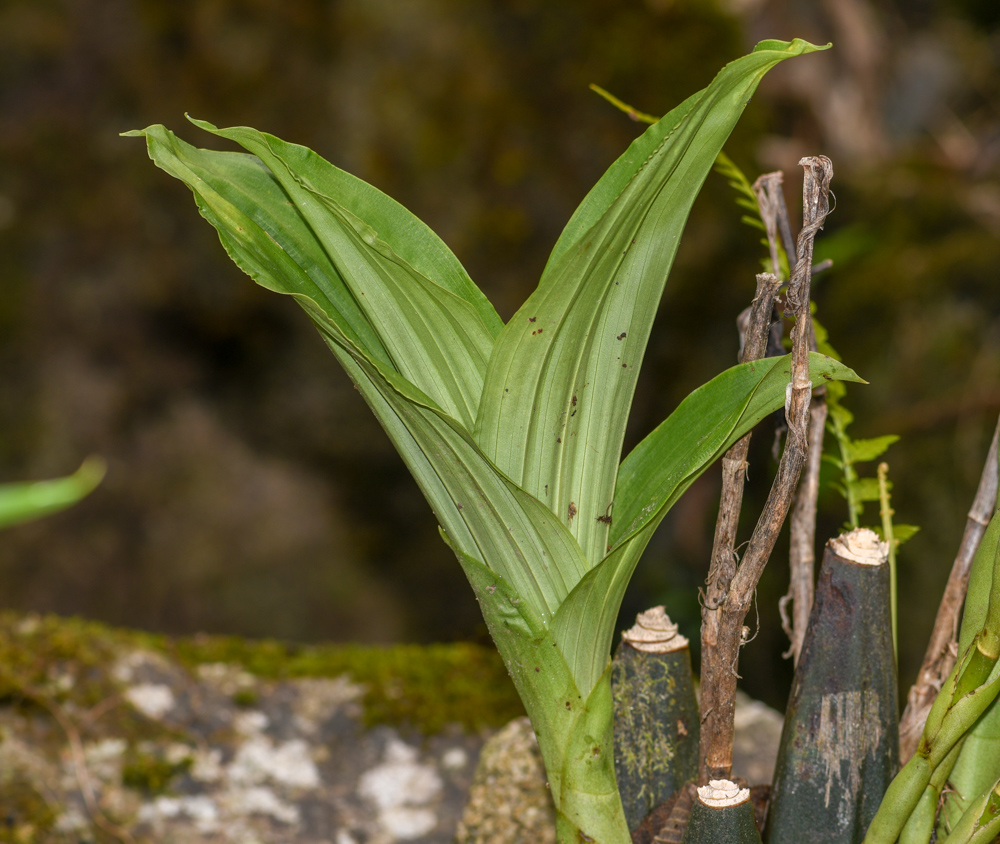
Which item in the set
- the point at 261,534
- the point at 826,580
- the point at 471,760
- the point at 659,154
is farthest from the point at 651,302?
the point at 261,534

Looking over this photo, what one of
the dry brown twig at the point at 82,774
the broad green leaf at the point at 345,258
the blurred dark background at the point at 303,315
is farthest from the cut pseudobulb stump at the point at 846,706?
the blurred dark background at the point at 303,315

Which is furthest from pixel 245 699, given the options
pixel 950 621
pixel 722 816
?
pixel 950 621

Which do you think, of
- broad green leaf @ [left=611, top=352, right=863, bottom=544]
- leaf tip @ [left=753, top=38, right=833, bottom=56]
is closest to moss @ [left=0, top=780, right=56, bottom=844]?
broad green leaf @ [left=611, top=352, right=863, bottom=544]

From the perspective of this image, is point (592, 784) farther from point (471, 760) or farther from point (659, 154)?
point (471, 760)

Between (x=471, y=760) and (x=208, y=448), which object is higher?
(x=208, y=448)

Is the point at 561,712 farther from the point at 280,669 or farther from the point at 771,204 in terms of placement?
the point at 280,669

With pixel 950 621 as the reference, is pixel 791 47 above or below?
above
